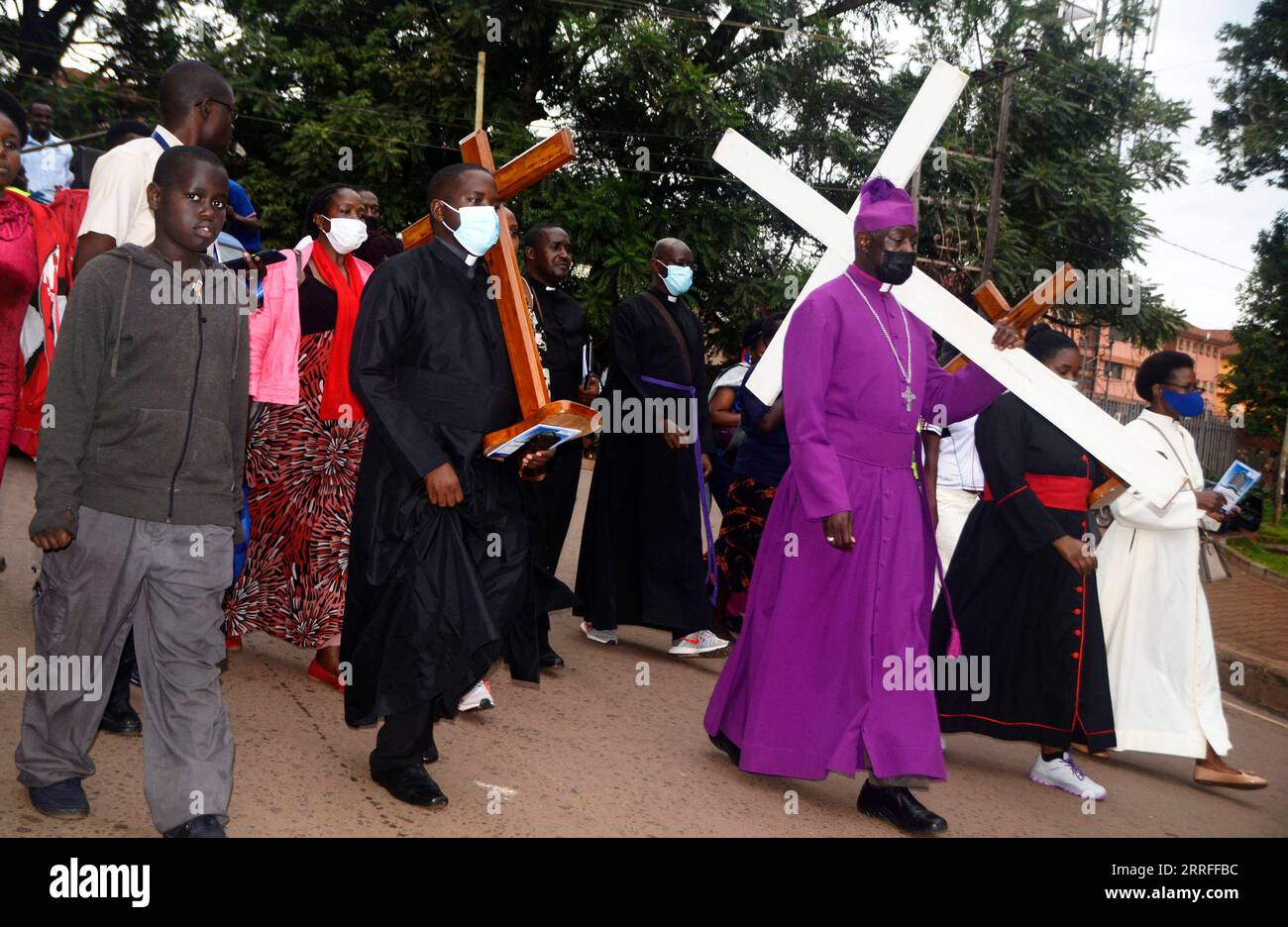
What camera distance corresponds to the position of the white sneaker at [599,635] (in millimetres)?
7848

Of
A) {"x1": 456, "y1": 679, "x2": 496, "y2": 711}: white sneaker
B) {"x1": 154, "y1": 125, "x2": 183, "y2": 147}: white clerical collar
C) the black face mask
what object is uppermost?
{"x1": 154, "y1": 125, "x2": 183, "y2": 147}: white clerical collar

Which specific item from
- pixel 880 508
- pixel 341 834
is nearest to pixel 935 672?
pixel 880 508

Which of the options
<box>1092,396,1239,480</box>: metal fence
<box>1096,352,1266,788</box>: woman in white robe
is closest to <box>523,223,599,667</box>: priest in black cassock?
<box>1096,352,1266,788</box>: woman in white robe

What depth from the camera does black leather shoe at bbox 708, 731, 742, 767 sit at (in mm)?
5242

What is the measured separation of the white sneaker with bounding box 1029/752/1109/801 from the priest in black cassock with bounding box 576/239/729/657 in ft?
7.58

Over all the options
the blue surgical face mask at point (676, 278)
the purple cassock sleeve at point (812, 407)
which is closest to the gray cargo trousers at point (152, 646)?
the purple cassock sleeve at point (812, 407)

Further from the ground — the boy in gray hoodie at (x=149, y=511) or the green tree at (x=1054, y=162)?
the green tree at (x=1054, y=162)

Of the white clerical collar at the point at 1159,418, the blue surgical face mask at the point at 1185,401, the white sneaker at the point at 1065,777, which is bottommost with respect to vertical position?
the white sneaker at the point at 1065,777

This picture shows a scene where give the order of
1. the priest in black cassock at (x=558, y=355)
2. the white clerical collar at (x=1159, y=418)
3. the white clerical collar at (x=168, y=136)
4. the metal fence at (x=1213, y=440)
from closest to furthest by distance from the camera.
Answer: the white clerical collar at (x=168, y=136) → the white clerical collar at (x=1159, y=418) → the priest in black cassock at (x=558, y=355) → the metal fence at (x=1213, y=440)

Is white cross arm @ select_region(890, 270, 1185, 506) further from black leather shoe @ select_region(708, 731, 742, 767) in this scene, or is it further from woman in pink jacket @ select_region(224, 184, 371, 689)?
woman in pink jacket @ select_region(224, 184, 371, 689)

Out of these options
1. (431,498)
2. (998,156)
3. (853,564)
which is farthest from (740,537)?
(998,156)

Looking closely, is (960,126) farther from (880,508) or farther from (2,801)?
(2,801)

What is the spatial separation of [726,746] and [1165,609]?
2.40 metres

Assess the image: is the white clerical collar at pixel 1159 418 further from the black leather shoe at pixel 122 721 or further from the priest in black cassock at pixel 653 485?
the black leather shoe at pixel 122 721
